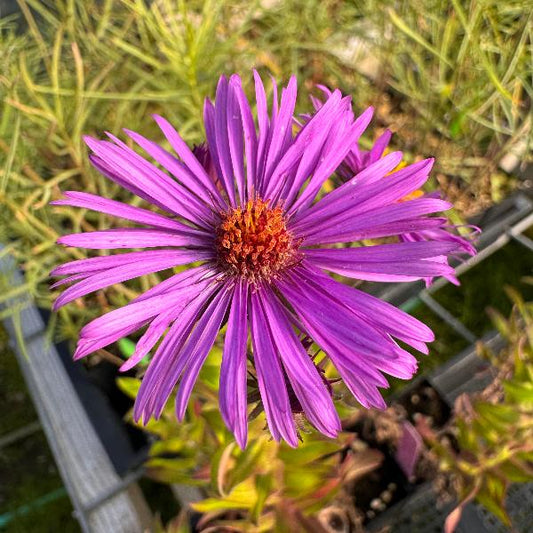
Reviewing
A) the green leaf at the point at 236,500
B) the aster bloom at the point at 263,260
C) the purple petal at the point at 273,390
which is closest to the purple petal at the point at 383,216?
the aster bloom at the point at 263,260

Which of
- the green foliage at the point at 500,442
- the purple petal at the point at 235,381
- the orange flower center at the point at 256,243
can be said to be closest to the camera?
the purple petal at the point at 235,381

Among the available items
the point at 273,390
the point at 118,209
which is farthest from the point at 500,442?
the point at 118,209

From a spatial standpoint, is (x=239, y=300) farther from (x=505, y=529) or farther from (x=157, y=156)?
(x=505, y=529)

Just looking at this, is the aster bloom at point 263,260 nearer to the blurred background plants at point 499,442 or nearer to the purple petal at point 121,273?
the purple petal at point 121,273

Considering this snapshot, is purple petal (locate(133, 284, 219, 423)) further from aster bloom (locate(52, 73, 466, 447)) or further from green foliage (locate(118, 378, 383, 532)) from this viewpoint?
green foliage (locate(118, 378, 383, 532))

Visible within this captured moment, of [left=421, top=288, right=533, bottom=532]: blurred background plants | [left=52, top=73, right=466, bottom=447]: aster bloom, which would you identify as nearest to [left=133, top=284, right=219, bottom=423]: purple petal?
[left=52, top=73, right=466, bottom=447]: aster bloom

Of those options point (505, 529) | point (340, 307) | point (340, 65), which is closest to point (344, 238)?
point (340, 307)
